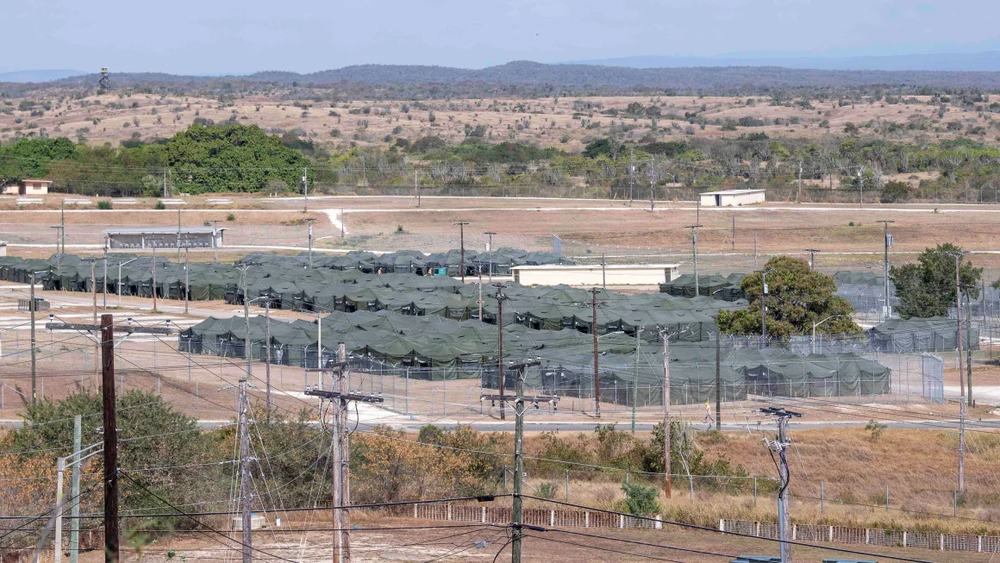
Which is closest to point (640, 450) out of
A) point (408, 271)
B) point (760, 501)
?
point (760, 501)

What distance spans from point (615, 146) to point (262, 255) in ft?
297

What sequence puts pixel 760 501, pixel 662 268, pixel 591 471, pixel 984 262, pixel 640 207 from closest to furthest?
1. pixel 760 501
2. pixel 591 471
3. pixel 662 268
4. pixel 984 262
5. pixel 640 207

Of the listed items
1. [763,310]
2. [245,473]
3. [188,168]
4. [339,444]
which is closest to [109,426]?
[245,473]

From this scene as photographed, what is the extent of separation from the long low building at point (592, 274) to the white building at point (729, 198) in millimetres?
35747

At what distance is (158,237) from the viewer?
340 ft

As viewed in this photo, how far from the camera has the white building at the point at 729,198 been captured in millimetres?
117500

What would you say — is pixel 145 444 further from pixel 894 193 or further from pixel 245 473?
pixel 894 193

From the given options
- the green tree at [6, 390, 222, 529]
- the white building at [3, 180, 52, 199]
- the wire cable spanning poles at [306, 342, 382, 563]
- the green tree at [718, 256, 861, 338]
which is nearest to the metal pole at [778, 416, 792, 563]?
the wire cable spanning poles at [306, 342, 382, 563]

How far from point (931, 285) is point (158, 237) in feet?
206

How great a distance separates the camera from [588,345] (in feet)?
180

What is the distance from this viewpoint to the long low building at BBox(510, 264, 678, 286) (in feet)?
269

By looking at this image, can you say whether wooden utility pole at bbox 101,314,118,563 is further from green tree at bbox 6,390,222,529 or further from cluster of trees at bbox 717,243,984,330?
cluster of trees at bbox 717,243,984,330

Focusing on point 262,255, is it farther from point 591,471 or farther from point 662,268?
point 591,471

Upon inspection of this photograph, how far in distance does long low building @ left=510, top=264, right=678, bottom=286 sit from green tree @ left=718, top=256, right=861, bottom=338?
22592mm
